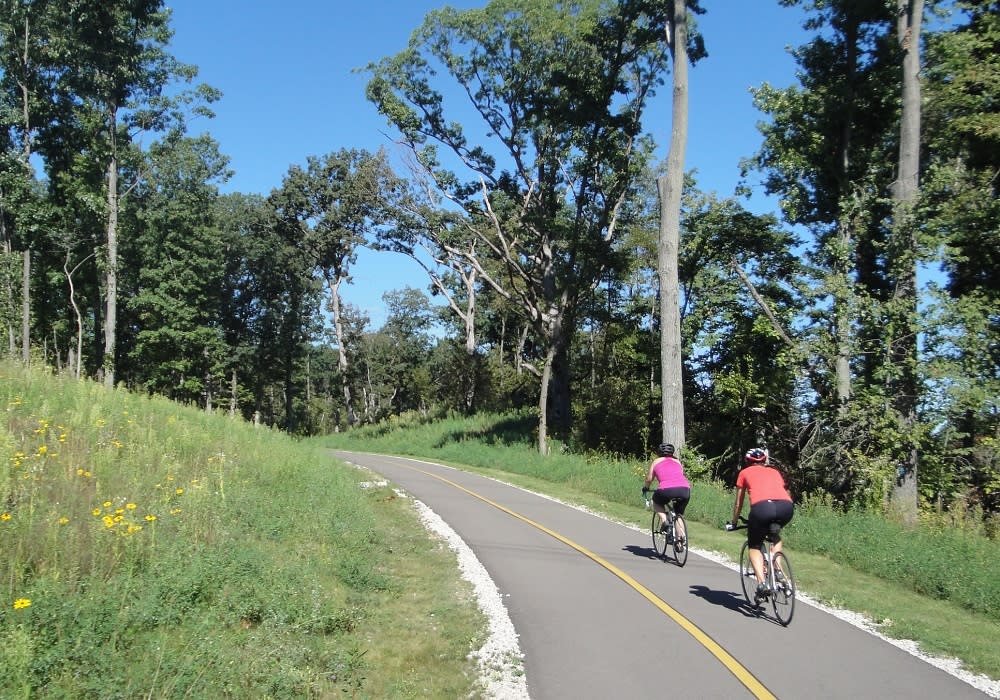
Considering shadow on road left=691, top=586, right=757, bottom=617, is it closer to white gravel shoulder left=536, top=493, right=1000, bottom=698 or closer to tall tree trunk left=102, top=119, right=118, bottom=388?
white gravel shoulder left=536, top=493, right=1000, bottom=698

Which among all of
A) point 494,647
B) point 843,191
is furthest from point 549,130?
point 494,647

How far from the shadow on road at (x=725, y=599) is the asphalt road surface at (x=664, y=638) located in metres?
0.02

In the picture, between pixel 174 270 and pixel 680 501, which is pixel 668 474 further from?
pixel 174 270

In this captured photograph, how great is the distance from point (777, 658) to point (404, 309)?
72.2 m

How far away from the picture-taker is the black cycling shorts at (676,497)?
36.6 feet

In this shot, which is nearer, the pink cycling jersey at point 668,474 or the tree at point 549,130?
the pink cycling jersey at point 668,474

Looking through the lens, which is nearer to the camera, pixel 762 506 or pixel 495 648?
pixel 495 648

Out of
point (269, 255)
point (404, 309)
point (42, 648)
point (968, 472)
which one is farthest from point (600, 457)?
point (404, 309)

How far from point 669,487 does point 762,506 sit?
3.02 metres

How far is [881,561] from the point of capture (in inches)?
418

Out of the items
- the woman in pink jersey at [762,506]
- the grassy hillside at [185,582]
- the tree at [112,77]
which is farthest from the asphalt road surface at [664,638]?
the tree at [112,77]

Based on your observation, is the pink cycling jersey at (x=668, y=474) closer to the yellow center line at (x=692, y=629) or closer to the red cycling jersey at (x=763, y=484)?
the yellow center line at (x=692, y=629)

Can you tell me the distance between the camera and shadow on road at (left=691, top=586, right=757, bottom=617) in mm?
8359

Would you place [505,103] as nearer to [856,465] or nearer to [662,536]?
[856,465]
